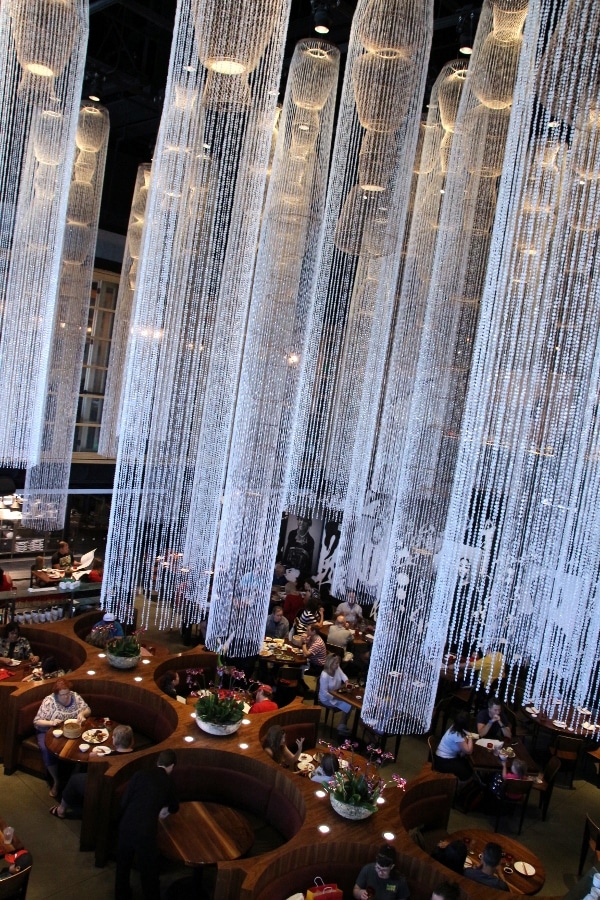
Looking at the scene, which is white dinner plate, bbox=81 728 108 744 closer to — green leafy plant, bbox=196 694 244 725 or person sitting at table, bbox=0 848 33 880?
green leafy plant, bbox=196 694 244 725

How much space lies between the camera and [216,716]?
670cm

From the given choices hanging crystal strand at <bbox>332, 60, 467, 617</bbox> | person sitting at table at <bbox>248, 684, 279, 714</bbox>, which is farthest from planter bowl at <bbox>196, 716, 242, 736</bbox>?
hanging crystal strand at <bbox>332, 60, 467, 617</bbox>

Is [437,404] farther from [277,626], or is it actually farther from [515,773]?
[277,626]

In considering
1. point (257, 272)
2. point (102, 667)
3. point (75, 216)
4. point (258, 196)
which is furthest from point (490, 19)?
point (102, 667)

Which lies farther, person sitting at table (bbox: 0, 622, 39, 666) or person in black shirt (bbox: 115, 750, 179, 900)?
person sitting at table (bbox: 0, 622, 39, 666)

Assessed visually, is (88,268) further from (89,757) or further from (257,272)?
(89,757)

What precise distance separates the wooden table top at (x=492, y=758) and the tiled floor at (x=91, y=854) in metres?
0.54

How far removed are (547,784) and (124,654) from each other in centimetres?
466

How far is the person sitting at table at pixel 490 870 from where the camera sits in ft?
16.9

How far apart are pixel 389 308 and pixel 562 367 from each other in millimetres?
2391

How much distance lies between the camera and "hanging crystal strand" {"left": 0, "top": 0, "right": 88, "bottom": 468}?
5.14 metres

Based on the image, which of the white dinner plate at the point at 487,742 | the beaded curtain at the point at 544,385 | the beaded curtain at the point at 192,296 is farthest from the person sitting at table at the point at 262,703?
the beaded curtain at the point at 544,385

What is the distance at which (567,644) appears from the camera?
15.2ft

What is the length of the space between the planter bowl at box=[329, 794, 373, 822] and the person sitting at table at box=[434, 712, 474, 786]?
2197 mm
